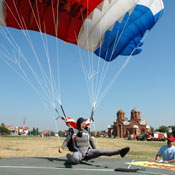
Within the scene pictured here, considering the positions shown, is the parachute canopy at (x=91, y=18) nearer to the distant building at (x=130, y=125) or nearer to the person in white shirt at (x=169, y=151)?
the person in white shirt at (x=169, y=151)

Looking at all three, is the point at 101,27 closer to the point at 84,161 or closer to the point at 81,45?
the point at 81,45

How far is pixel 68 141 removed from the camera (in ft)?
17.3

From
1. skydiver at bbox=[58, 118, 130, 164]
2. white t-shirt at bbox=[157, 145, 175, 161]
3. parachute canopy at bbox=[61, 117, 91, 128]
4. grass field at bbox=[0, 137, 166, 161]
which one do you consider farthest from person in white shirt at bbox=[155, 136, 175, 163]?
grass field at bbox=[0, 137, 166, 161]

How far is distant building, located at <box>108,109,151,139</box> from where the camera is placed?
75.1 meters

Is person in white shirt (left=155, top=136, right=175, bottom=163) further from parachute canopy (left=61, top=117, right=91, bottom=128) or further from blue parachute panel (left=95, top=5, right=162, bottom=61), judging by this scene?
blue parachute panel (left=95, top=5, right=162, bottom=61)

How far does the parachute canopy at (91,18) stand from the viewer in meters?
8.11

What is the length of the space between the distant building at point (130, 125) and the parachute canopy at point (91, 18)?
68.2m

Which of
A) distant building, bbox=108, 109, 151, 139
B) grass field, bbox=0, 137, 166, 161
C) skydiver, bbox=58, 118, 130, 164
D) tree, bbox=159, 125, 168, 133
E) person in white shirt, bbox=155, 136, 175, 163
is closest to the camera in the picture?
skydiver, bbox=58, 118, 130, 164

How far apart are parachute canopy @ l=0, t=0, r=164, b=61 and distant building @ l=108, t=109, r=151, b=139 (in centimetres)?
6820

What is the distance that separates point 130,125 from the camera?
76.2 m

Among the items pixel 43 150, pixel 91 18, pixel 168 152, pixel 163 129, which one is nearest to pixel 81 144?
pixel 168 152

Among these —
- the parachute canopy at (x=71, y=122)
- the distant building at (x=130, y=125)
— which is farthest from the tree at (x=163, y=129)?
the parachute canopy at (x=71, y=122)

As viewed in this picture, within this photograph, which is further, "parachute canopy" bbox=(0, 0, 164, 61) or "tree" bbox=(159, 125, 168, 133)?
"tree" bbox=(159, 125, 168, 133)

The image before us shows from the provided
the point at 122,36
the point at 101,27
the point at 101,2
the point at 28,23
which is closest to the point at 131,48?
the point at 122,36
